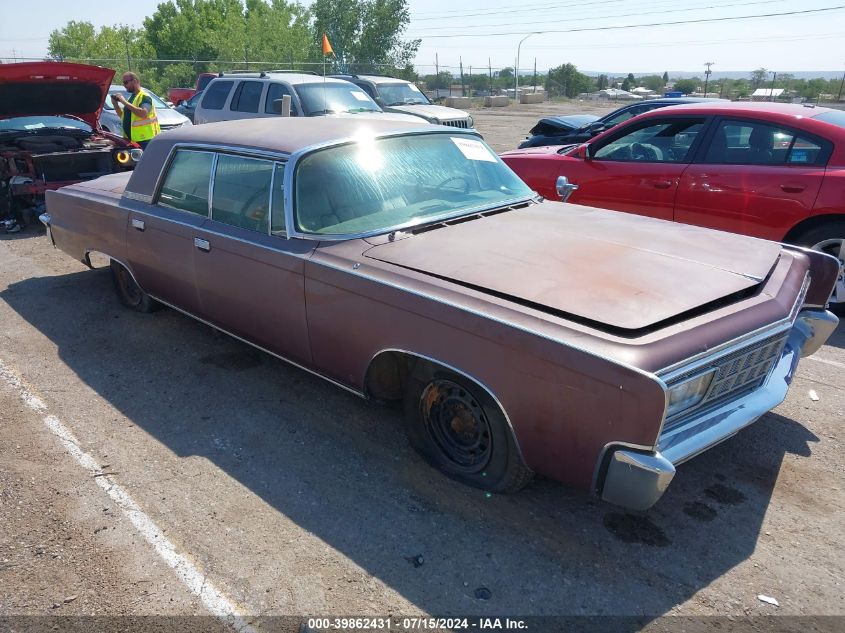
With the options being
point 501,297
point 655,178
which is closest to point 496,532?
point 501,297

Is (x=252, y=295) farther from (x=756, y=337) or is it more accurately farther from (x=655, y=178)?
(x=655, y=178)

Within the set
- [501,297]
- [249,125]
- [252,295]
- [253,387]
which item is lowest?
[253,387]

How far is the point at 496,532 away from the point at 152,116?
8629mm

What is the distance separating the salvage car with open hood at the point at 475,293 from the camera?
2615 millimetres

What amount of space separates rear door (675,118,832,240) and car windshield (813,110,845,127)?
0.24 metres

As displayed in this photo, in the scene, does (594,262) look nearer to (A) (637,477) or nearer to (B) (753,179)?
(A) (637,477)

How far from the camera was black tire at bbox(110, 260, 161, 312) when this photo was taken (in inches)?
218

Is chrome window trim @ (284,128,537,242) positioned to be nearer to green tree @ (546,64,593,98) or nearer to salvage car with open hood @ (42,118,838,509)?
salvage car with open hood @ (42,118,838,509)

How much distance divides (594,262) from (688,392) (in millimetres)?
810

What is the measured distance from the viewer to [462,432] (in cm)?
333

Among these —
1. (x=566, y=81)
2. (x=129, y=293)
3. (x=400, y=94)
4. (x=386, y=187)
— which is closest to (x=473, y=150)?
(x=386, y=187)

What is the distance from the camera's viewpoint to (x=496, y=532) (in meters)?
3.04

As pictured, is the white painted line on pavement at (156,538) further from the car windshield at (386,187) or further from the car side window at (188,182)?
the car windshield at (386,187)

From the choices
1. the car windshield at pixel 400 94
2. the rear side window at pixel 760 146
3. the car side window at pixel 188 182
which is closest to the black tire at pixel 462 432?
the car side window at pixel 188 182
